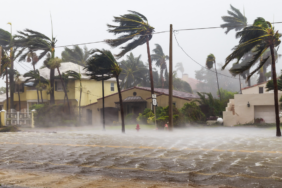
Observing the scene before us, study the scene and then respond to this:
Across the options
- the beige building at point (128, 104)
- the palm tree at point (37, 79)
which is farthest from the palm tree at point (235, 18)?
the palm tree at point (37, 79)

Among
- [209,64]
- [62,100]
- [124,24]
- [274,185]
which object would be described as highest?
[124,24]

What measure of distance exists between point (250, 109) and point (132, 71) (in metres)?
34.0

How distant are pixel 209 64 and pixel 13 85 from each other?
82.4 feet

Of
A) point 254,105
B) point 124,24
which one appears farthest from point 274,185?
point 124,24

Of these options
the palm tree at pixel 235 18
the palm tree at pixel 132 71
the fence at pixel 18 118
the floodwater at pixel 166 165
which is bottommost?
the floodwater at pixel 166 165

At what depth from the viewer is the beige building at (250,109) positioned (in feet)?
87.7

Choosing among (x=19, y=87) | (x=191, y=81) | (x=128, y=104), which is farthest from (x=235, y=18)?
(x=191, y=81)

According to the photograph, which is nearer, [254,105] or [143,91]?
[254,105]

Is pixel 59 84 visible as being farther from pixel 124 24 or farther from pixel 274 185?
pixel 274 185

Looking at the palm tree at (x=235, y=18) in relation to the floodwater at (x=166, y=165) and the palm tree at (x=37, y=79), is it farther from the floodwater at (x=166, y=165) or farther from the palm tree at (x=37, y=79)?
the floodwater at (x=166, y=165)

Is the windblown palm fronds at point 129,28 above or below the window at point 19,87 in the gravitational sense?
above

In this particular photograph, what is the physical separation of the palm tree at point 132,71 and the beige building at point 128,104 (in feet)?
66.2

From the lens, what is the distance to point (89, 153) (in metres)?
10.8

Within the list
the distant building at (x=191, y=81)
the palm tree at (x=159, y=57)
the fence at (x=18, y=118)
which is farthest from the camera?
the distant building at (x=191, y=81)
